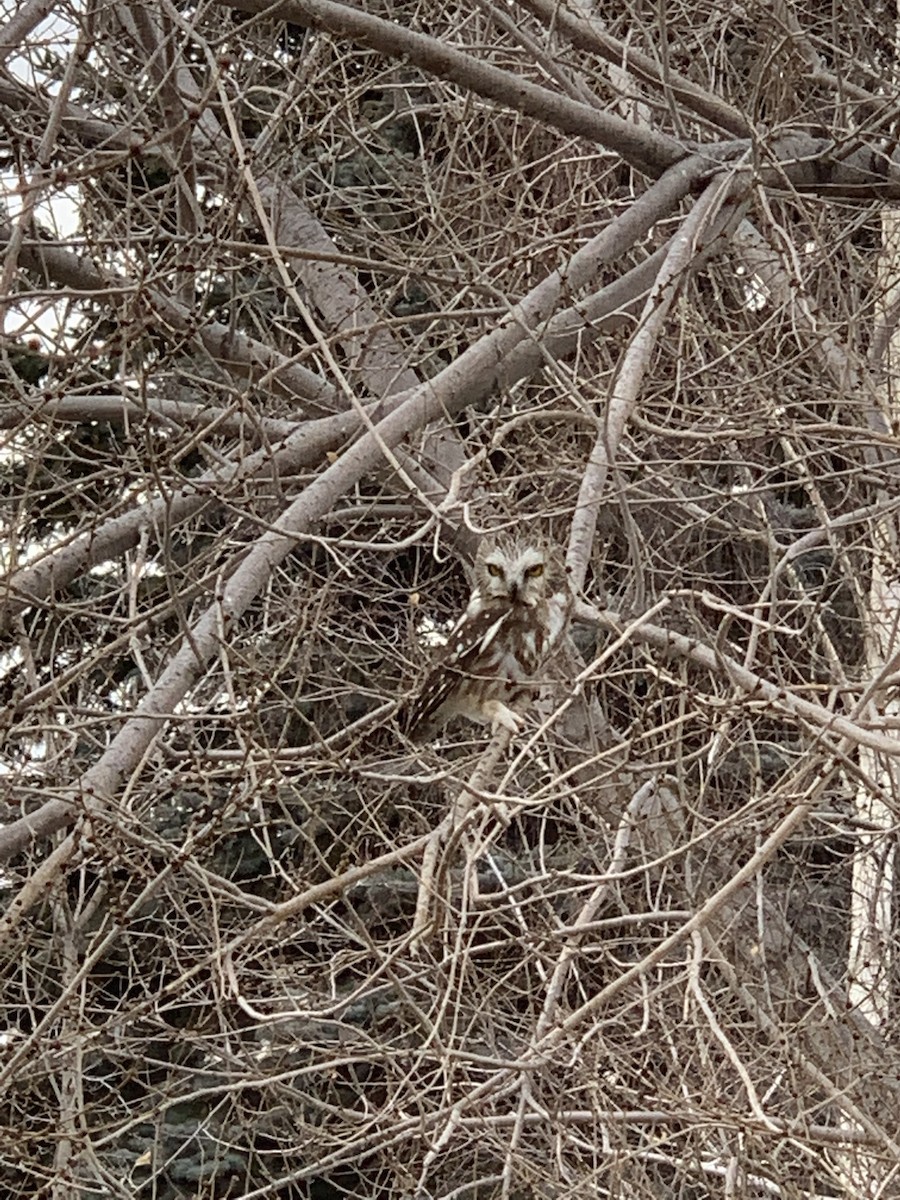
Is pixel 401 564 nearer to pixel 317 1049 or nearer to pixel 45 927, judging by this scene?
pixel 45 927

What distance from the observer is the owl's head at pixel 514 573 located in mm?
4816

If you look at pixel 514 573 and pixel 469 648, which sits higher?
pixel 514 573

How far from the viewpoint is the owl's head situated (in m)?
4.82

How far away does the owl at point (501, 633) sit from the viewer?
4.82 m

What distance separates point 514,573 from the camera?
4820mm

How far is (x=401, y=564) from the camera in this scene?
995 cm

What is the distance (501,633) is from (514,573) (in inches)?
7.3

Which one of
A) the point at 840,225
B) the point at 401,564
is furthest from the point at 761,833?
the point at 401,564

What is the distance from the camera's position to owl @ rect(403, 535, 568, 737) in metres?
4.82

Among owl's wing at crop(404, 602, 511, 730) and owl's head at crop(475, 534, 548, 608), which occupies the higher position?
owl's head at crop(475, 534, 548, 608)

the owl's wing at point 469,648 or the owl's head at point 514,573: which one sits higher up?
the owl's head at point 514,573

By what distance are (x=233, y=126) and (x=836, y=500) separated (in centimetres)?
648

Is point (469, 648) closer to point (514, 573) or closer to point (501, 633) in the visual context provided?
point (501, 633)

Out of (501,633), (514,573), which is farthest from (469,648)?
(514,573)
